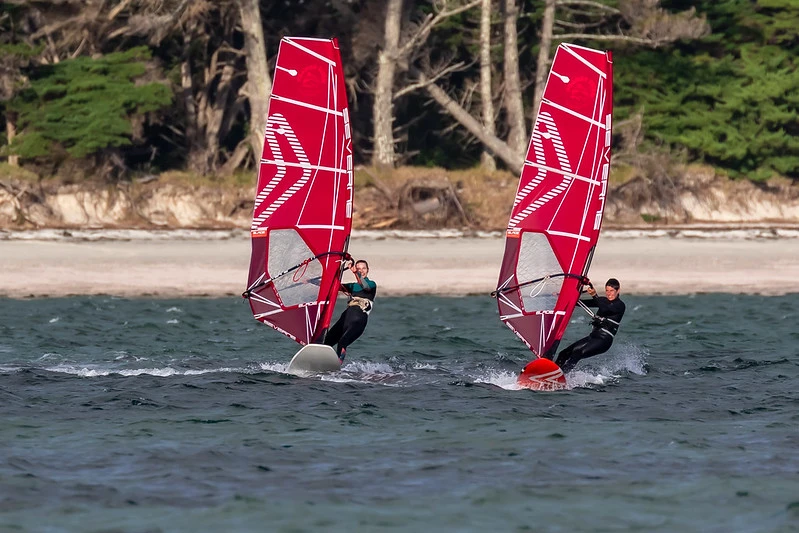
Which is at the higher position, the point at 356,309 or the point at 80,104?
the point at 80,104

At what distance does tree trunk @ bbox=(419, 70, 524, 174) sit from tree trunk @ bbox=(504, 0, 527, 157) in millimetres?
406

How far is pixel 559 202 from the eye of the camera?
18609 millimetres

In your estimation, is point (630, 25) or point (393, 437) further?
point (630, 25)

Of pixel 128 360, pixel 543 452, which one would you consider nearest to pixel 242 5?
pixel 128 360

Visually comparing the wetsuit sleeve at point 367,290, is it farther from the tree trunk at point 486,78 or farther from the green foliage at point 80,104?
the tree trunk at point 486,78

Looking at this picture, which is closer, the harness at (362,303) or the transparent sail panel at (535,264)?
the transparent sail panel at (535,264)

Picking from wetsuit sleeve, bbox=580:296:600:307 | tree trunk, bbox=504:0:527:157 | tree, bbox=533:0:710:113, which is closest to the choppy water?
wetsuit sleeve, bbox=580:296:600:307

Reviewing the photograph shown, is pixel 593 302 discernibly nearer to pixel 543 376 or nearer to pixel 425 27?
pixel 543 376

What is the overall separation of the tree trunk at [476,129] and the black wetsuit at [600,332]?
26110mm

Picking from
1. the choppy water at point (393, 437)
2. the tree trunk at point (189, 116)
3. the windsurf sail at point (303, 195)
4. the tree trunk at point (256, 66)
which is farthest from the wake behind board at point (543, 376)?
the tree trunk at point (189, 116)

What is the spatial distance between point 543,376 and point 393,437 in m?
3.40

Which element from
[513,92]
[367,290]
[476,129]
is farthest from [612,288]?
[513,92]

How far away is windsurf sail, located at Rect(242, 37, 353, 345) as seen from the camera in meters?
18.8

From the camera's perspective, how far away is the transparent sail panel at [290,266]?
1905 cm
